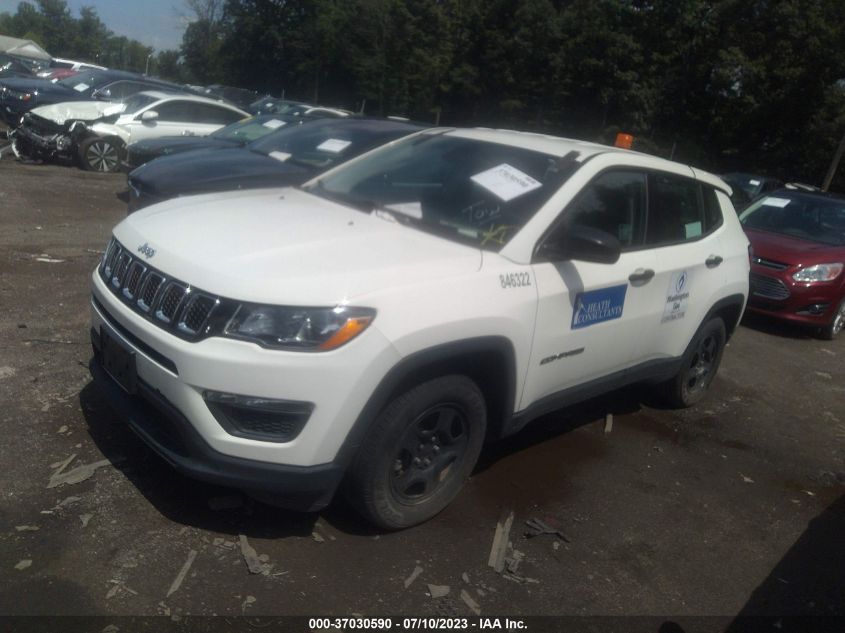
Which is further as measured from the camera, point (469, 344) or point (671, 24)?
point (671, 24)

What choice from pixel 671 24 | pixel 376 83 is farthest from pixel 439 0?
pixel 671 24

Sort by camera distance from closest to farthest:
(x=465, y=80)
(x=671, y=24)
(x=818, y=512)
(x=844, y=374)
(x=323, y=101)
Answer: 1. (x=818, y=512)
2. (x=844, y=374)
3. (x=671, y=24)
4. (x=465, y=80)
5. (x=323, y=101)

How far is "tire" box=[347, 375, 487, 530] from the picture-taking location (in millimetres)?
3402

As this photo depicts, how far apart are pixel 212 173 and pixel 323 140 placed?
157 centimetres

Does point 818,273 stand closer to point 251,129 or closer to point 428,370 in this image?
point 428,370

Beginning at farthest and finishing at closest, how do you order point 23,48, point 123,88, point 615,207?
point 23,48
point 123,88
point 615,207

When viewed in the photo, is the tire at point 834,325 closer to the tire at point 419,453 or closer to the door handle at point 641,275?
the door handle at point 641,275

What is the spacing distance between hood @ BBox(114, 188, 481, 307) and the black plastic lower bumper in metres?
0.56

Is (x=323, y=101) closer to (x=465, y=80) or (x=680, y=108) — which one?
(x=465, y=80)

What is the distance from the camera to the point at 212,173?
788cm

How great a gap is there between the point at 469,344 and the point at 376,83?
1691 inches

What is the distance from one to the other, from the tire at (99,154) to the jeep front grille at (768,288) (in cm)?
999

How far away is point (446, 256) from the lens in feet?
12.0

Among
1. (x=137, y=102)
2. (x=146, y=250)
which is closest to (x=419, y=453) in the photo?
(x=146, y=250)
